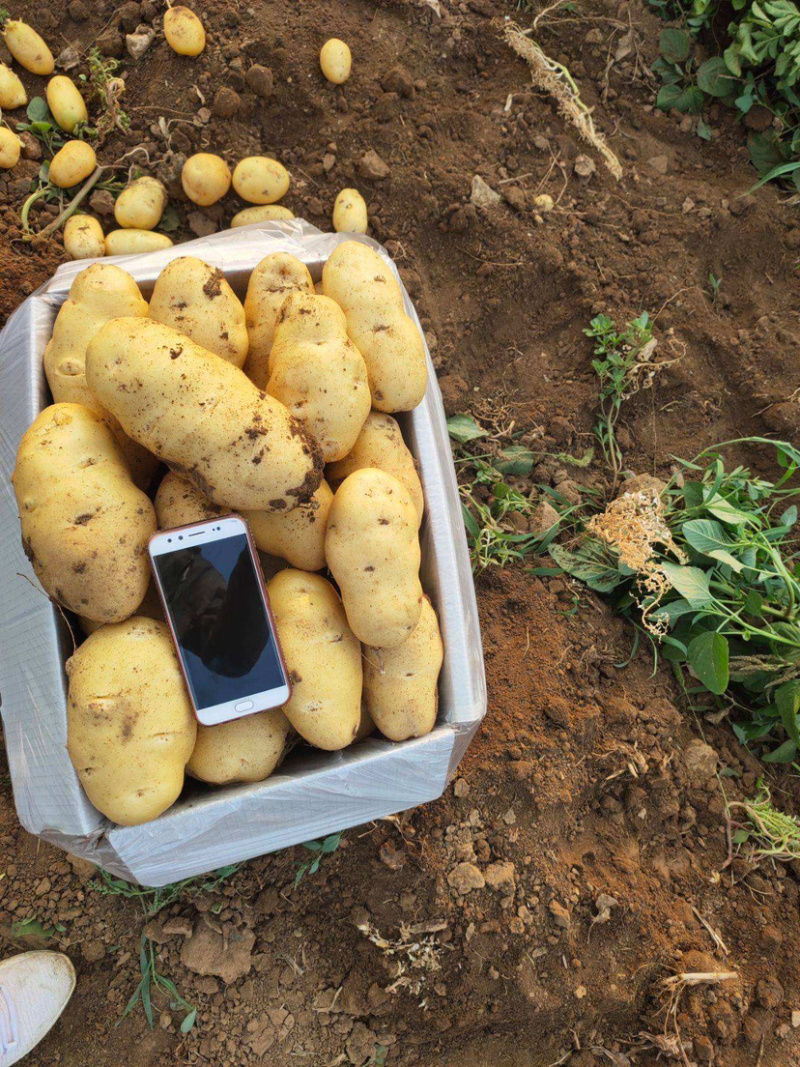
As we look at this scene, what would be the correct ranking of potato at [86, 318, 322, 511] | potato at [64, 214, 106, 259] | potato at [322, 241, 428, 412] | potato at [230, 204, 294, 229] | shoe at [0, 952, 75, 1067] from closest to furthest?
potato at [86, 318, 322, 511]
potato at [322, 241, 428, 412]
shoe at [0, 952, 75, 1067]
potato at [64, 214, 106, 259]
potato at [230, 204, 294, 229]

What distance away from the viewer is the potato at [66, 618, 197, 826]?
45.0 inches

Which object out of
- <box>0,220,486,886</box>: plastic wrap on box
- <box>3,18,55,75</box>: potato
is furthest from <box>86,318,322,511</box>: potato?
<box>3,18,55,75</box>: potato

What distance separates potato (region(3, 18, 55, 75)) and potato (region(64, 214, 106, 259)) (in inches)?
19.8

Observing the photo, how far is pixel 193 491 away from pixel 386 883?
1016 millimetres

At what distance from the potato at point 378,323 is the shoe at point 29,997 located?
149 cm

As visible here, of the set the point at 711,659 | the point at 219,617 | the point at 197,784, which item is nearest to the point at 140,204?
the point at 219,617

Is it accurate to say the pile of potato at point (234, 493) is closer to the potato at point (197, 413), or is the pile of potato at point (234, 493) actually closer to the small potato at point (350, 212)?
the potato at point (197, 413)

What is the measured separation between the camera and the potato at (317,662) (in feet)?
4.12

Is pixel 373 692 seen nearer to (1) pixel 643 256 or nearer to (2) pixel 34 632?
(2) pixel 34 632

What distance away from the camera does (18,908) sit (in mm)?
1595

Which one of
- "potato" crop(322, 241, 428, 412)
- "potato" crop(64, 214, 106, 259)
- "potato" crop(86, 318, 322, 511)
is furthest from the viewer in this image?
"potato" crop(64, 214, 106, 259)

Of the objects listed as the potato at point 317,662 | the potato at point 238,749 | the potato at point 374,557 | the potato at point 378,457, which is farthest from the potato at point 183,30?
the potato at point 238,749

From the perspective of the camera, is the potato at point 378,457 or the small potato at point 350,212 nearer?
the potato at point 378,457

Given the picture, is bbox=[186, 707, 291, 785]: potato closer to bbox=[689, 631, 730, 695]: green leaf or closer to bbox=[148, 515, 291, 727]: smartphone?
bbox=[148, 515, 291, 727]: smartphone
